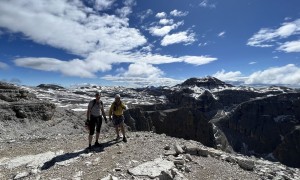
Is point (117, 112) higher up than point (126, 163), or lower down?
higher up

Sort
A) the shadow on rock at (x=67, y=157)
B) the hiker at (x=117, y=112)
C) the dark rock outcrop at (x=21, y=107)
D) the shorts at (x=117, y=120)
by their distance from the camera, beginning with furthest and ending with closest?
the dark rock outcrop at (x=21, y=107) < the shorts at (x=117, y=120) < the hiker at (x=117, y=112) < the shadow on rock at (x=67, y=157)

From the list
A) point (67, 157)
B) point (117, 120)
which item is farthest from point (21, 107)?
point (67, 157)

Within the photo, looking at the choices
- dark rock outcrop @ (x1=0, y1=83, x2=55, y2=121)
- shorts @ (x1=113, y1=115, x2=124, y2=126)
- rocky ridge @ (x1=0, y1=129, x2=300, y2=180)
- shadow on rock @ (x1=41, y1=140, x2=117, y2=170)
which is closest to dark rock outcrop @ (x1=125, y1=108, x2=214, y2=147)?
dark rock outcrop @ (x1=0, y1=83, x2=55, y2=121)

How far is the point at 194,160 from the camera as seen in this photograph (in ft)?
55.3

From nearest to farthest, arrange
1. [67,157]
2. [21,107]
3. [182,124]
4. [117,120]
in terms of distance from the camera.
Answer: [67,157] < [117,120] < [21,107] < [182,124]

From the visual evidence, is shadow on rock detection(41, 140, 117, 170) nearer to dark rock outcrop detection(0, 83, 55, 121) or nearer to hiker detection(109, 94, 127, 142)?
hiker detection(109, 94, 127, 142)

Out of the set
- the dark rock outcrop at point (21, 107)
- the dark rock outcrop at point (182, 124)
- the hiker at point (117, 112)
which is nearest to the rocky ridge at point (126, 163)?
the hiker at point (117, 112)

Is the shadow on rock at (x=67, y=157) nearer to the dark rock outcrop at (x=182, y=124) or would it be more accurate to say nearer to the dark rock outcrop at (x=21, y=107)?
the dark rock outcrop at (x=21, y=107)

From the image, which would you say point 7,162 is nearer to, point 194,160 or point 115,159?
point 115,159

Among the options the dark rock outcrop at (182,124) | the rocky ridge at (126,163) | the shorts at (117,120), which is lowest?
the dark rock outcrop at (182,124)

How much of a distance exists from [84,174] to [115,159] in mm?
2171

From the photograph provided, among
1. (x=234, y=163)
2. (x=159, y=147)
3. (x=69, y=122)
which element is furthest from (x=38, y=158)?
(x=69, y=122)

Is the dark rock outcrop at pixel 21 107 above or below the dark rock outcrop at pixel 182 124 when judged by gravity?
above

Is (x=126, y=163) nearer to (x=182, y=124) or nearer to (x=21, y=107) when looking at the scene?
(x=21, y=107)
